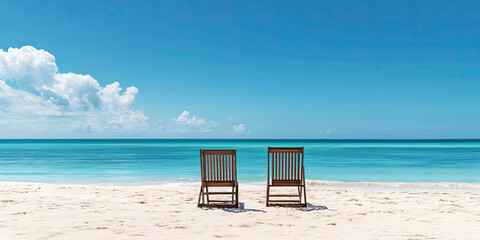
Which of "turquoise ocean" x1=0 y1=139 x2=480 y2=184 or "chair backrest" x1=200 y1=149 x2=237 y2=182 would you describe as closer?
"chair backrest" x1=200 y1=149 x2=237 y2=182

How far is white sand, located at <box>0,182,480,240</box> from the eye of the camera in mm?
4105

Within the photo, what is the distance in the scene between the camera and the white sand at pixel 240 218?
4105 millimetres

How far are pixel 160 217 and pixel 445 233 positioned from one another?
3.56m

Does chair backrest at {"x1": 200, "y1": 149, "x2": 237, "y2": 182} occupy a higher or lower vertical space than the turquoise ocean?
higher

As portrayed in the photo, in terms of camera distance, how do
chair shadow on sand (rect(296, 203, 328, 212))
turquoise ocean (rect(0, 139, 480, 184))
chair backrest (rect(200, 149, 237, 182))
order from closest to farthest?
chair shadow on sand (rect(296, 203, 328, 212)) → chair backrest (rect(200, 149, 237, 182)) → turquoise ocean (rect(0, 139, 480, 184))

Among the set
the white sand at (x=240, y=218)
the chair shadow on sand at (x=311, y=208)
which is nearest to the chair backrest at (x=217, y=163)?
the white sand at (x=240, y=218)

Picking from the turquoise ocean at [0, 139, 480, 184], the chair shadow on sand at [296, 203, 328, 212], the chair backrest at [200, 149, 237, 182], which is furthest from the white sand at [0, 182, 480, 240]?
the turquoise ocean at [0, 139, 480, 184]

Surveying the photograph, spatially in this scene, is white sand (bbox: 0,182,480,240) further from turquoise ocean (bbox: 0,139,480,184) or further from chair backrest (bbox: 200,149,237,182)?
turquoise ocean (bbox: 0,139,480,184)

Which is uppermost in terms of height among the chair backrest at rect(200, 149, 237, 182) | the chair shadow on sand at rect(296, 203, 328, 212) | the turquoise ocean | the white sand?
the chair backrest at rect(200, 149, 237, 182)

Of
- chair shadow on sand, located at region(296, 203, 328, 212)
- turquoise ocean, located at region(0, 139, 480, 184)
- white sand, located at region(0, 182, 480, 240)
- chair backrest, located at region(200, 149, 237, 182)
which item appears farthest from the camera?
turquoise ocean, located at region(0, 139, 480, 184)

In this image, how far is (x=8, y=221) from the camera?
4.56 m

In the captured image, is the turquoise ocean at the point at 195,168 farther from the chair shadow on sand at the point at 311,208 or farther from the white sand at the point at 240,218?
the chair shadow on sand at the point at 311,208

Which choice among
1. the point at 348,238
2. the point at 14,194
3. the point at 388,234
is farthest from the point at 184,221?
the point at 14,194

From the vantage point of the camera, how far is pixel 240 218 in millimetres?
5113
